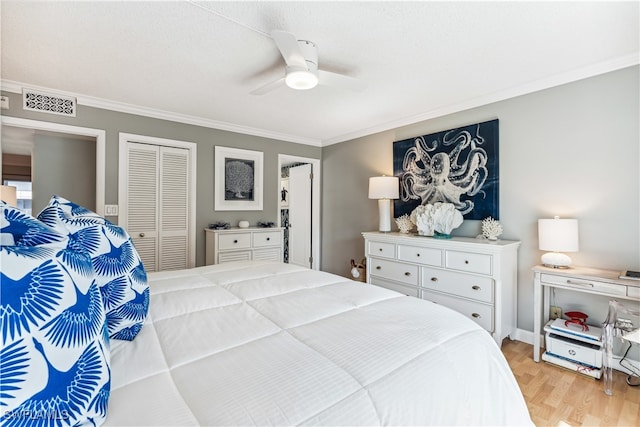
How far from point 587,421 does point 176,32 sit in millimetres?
3444

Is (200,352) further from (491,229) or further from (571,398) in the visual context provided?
(491,229)

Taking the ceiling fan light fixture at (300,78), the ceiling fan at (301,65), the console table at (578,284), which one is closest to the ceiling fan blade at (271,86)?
the ceiling fan at (301,65)

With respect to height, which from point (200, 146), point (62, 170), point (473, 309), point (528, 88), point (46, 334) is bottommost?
point (473, 309)

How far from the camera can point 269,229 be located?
4000mm

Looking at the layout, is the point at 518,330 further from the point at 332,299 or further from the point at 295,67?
the point at 295,67

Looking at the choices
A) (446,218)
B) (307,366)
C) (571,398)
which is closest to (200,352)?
(307,366)

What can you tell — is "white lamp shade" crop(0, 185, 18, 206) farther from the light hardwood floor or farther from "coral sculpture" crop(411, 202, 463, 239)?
the light hardwood floor

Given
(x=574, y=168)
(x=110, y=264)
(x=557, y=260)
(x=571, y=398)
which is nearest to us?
(x=110, y=264)

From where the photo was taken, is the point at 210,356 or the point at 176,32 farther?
the point at 176,32

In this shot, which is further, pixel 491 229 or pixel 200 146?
pixel 200 146

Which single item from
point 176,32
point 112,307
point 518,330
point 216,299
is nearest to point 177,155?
point 176,32

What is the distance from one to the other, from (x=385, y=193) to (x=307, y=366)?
113 inches

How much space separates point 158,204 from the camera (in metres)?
3.50

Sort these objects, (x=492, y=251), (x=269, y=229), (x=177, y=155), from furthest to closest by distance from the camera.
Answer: (x=269, y=229), (x=177, y=155), (x=492, y=251)
